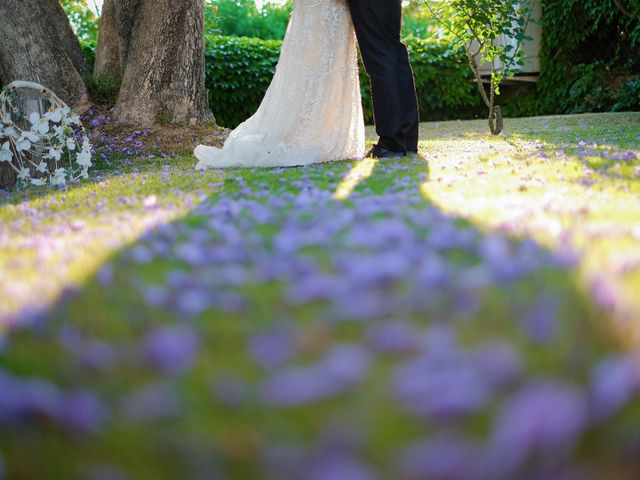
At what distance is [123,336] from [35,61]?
18.8 ft

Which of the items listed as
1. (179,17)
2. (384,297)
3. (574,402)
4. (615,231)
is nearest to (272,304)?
(384,297)

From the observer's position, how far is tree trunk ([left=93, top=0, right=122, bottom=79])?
7.29 metres

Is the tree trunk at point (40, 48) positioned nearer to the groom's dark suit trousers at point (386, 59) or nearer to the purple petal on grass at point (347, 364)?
the groom's dark suit trousers at point (386, 59)

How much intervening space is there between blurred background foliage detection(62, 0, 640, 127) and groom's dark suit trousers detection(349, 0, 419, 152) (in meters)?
5.58

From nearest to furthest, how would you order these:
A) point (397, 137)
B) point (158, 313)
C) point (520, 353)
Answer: point (520, 353) → point (158, 313) → point (397, 137)

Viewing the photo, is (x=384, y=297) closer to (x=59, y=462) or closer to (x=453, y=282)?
(x=453, y=282)

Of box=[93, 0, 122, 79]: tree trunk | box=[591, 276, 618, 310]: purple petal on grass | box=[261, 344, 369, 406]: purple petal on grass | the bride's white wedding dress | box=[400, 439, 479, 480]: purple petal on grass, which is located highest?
box=[93, 0, 122, 79]: tree trunk

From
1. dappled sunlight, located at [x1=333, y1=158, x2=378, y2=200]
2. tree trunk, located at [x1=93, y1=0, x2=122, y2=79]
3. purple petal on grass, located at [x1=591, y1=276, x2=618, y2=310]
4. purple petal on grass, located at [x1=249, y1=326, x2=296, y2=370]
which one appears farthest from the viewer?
tree trunk, located at [x1=93, y1=0, x2=122, y2=79]

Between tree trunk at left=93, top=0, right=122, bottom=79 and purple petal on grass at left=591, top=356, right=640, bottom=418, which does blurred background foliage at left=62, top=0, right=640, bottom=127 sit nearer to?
tree trunk at left=93, top=0, right=122, bottom=79

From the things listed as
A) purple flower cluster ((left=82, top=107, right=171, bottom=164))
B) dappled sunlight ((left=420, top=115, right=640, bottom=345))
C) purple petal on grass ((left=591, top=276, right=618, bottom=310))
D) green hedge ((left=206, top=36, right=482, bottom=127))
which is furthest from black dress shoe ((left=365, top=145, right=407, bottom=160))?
green hedge ((left=206, top=36, right=482, bottom=127))

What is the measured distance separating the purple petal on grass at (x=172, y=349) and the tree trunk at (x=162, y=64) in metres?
5.25

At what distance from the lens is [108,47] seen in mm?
7383

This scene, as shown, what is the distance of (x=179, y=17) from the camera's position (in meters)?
5.91

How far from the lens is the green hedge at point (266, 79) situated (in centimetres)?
1073
